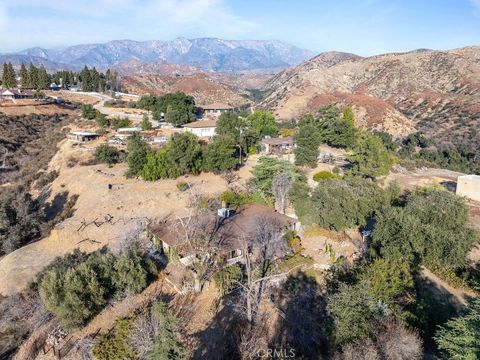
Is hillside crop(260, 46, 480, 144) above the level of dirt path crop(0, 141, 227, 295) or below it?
above

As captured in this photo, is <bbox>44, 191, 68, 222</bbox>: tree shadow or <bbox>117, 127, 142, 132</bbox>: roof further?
<bbox>117, 127, 142, 132</bbox>: roof

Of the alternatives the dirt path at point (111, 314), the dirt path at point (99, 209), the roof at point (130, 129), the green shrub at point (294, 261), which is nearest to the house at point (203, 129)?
the roof at point (130, 129)

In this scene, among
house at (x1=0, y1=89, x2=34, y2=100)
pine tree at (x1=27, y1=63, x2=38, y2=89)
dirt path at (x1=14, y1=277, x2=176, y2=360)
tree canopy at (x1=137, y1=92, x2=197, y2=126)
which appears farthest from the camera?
pine tree at (x1=27, y1=63, x2=38, y2=89)

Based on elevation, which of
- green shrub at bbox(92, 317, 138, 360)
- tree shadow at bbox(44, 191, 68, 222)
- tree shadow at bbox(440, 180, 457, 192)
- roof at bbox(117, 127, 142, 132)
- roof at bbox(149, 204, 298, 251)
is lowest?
tree shadow at bbox(44, 191, 68, 222)

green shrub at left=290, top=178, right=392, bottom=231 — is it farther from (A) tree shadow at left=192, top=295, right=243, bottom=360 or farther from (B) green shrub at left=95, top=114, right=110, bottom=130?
(B) green shrub at left=95, top=114, right=110, bottom=130

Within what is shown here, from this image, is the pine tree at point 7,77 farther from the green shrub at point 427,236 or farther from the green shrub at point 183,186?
the green shrub at point 427,236

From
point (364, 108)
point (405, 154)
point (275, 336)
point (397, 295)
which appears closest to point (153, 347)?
point (275, 336)

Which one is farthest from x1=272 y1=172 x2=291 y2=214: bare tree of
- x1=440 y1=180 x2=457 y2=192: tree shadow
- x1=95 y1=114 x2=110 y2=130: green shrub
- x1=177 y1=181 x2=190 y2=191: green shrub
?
x1=95 y1=114 x2=110 y2=130: green shrub

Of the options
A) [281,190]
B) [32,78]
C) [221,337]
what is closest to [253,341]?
[221,337]
